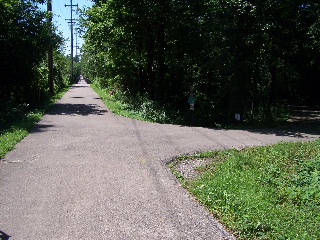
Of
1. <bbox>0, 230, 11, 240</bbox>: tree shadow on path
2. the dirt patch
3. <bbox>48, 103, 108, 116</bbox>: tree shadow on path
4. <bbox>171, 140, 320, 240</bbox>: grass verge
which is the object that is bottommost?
<bbox>0, 230, 11, 240</bbox>: tree shadow on path

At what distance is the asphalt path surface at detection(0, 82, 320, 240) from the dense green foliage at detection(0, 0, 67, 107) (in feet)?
26.6

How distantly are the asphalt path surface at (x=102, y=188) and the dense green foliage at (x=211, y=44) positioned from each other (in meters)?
4.85

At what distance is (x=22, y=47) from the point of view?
16.9m

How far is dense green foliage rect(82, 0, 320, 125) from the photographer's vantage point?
46.3 ft

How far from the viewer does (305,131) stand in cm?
1274

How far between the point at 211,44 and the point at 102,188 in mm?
10876

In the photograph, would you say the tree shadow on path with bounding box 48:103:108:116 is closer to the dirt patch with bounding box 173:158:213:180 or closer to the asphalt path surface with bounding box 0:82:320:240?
the asphalt path surface with bounding box 0:82:320:240

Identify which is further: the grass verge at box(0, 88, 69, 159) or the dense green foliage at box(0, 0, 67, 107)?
the dense green foliage at box(0, 0, 67, 107)

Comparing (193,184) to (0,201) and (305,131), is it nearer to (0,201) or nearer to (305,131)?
(0,201)

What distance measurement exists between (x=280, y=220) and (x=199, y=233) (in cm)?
111

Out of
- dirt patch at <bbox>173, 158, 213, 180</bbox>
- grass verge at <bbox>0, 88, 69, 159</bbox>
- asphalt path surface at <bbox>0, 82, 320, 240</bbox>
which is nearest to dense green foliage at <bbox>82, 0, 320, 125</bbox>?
asphalt path surface at <bbox>0, 82, 320, 240</bbox>

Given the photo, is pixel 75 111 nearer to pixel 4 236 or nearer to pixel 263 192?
pixel 263 192

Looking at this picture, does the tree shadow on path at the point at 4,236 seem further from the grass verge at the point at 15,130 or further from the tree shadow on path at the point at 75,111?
the tree shadow on path at the point at 75,111

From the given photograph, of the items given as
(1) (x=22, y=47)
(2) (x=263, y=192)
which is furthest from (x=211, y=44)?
(2) (x=263, y=192)
